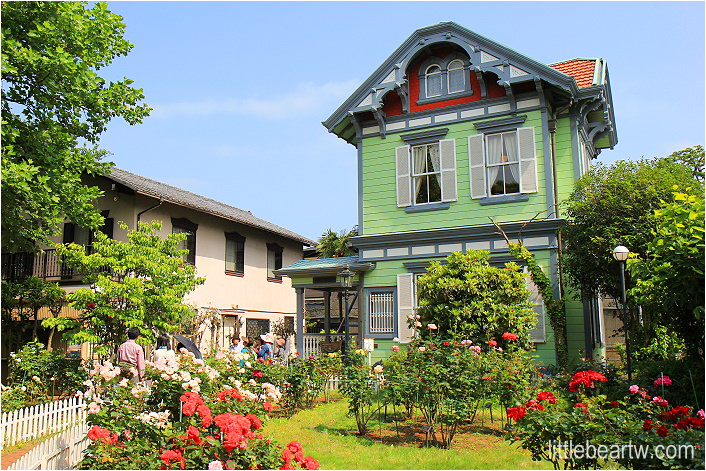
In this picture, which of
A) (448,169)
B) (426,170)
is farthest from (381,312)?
(448,169)

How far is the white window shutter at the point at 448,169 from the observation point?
1507 centimetres

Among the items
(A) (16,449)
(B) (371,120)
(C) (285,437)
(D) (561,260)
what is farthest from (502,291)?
(A) (16,449)

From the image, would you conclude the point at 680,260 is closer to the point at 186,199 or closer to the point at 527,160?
the point at 527,160

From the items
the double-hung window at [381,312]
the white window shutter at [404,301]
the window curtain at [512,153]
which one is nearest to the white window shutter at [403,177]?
the white window shutter at [404,301]

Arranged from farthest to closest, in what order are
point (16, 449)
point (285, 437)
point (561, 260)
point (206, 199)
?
point (206, 199) → point (561, 260) → point (285, 437) → point (16, 449)

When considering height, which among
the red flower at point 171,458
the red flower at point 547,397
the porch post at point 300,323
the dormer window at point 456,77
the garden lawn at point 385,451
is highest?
the dormer window at point 456,77

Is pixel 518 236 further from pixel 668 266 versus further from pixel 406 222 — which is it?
pixel 668 266

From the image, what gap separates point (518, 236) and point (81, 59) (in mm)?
10160

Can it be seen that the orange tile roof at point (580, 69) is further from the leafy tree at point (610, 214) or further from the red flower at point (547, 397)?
the red flower at point (547, 397)

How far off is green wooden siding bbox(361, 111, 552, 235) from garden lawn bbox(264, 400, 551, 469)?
5.99 m

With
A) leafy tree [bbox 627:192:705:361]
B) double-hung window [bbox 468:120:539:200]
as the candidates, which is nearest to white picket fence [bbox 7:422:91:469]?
leafy tree [bbox 627:192:705:361]

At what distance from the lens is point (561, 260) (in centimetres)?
1316

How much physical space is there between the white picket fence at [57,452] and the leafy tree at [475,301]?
20.8 ft

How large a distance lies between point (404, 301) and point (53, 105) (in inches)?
356
